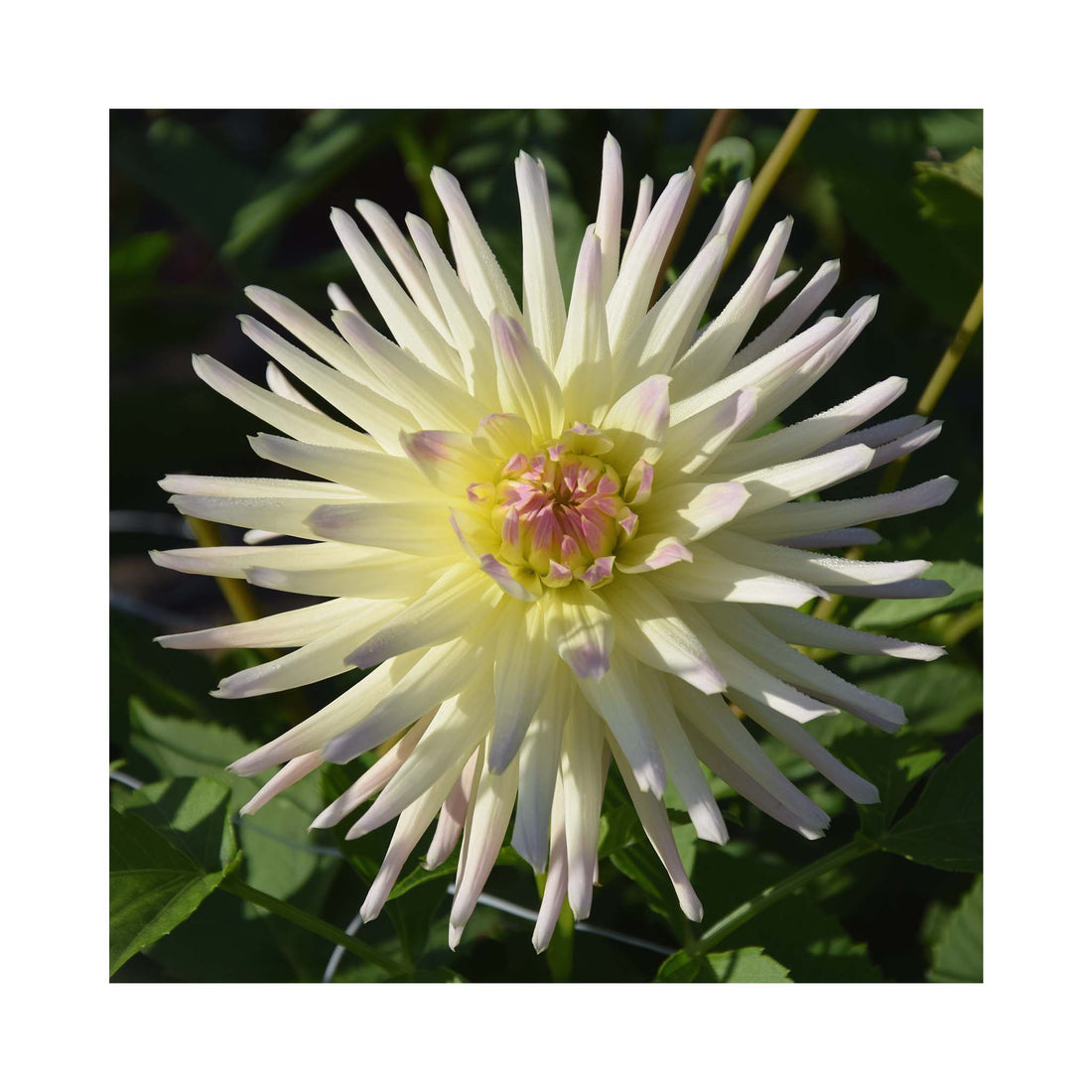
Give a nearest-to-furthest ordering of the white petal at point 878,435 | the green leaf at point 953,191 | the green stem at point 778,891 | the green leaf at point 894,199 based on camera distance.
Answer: the white petal at point 878,435 → the green stem at point 778,891 → the green leaf at point 953,191 → the green leaf at point 894,199

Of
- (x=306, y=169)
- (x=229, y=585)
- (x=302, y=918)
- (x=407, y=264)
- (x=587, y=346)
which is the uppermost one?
(x=306, y=169)

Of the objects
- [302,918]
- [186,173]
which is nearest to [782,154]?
[302,918]

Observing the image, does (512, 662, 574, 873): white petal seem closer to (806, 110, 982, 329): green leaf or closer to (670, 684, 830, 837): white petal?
(670, 684, 830, 837): white petal

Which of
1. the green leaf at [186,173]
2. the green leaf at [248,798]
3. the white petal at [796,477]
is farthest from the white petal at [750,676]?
the green leaf at [186,173]

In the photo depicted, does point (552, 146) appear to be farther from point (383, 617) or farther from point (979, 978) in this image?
point (979, 978)

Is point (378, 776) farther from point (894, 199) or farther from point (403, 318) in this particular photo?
point (894, 199)

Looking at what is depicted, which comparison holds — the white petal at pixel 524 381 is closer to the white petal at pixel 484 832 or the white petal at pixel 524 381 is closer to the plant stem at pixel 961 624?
the white petal at pixel 484 832
